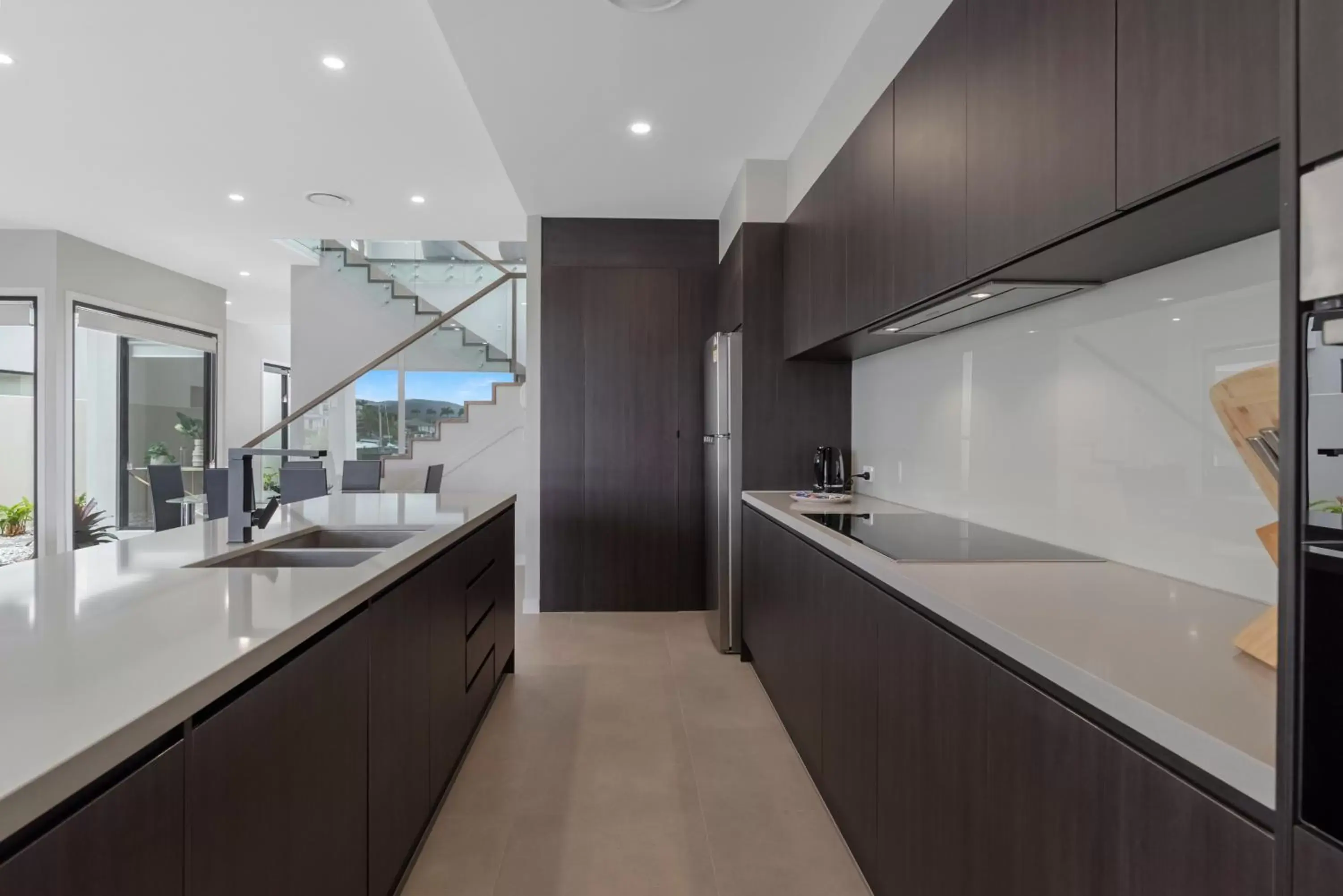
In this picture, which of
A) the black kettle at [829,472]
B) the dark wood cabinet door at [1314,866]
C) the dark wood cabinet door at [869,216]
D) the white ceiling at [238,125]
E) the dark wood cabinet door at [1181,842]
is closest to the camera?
the dark wood cabinet door at [1314,866]

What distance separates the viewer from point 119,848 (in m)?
0.75

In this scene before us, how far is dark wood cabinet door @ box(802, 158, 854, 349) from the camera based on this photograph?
263cm

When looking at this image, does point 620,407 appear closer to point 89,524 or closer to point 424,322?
point 424,322

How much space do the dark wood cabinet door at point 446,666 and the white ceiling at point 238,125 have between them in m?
1.93

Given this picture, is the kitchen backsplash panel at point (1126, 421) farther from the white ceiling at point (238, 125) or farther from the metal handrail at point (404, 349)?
the metal handrail at point (404, 349)

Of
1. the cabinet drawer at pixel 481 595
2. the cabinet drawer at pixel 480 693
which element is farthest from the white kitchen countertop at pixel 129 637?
the cabinet drawer at pixel 480 693

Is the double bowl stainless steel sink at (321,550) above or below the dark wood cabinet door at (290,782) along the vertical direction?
above

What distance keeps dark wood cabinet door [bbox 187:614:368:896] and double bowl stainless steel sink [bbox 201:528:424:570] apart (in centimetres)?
44

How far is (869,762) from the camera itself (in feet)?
5.73

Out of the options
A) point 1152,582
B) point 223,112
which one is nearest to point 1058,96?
point 1152,582

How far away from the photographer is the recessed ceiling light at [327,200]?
15.7 ft

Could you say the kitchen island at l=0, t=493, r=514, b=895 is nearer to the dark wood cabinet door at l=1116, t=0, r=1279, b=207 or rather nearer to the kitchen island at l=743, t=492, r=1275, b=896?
the kitchen island at l=743, t=492, r=1275, b=896

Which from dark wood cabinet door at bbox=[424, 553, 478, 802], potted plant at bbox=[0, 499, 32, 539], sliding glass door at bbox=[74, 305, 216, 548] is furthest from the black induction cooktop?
potted plant at bbox=[0, 499, 32, 539]

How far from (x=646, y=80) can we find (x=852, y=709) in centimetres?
254
